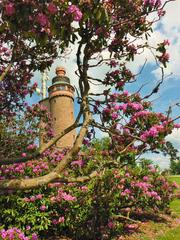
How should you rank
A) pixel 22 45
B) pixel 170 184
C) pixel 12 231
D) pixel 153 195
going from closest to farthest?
pixel 12 231
pixel 22 45
pixel 153 195
pixel 170 184

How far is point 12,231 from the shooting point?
5336 millimetres

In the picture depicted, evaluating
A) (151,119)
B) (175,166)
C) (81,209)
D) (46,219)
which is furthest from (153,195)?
(175,166)

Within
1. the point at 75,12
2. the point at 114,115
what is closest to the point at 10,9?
the point at 75,12

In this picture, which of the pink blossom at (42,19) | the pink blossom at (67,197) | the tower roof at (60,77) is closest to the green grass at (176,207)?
the pink blossom at (67,197)

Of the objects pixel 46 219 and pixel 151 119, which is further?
pixel 46 219

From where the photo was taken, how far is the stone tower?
53.0 metres

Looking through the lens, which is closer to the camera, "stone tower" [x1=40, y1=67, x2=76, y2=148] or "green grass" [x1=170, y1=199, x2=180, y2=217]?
"green grass" [x1=170, y1=199, x2=180, y2=217]

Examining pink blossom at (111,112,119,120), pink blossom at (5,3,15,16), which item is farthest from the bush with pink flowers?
pink blossom at (5,3,15,16)

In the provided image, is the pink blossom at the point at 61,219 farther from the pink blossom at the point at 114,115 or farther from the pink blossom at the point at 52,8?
the pink blossom at the point at 52,8

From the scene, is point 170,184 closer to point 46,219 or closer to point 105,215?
point 105,215

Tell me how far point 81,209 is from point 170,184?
4643 millimetres

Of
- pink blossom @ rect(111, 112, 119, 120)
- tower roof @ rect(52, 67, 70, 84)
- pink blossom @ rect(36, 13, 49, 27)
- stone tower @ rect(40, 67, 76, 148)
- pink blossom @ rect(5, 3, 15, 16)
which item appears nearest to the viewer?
pink blossom @ rect(5, 3, 15, 16)

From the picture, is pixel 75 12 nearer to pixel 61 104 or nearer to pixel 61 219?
pixel 61 219

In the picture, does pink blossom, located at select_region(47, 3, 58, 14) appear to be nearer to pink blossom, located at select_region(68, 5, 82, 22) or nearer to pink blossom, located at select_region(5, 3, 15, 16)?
pink blossom, located at select_region(68, 5, 82, 22)
